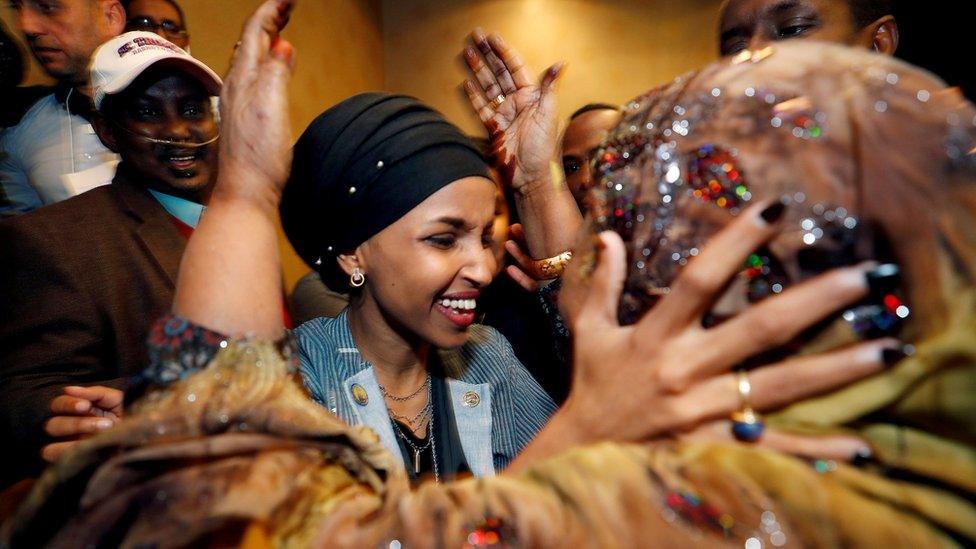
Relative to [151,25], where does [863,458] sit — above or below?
below

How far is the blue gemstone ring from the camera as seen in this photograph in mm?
607

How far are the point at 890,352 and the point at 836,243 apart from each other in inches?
4.5

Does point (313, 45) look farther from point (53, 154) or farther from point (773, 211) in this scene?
point (773, 211)

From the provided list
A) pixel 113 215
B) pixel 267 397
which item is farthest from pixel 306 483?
pixel 113 215

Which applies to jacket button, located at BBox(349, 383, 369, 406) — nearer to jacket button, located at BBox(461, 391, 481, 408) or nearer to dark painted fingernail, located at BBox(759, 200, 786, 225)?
jacket button, located at BBox(461, 391, 481, 408)

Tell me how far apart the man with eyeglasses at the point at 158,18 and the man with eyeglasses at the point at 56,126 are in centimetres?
38

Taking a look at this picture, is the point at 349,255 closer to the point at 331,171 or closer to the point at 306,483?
the point at 331,171

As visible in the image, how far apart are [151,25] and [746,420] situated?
2650mm

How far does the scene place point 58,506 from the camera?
25.2 inches

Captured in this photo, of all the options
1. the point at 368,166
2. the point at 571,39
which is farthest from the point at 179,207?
the point at 571,39

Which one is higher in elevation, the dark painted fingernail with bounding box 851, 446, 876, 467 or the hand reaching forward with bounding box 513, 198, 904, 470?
the hand reaching forward with bounding box 513, 198, 904, 470

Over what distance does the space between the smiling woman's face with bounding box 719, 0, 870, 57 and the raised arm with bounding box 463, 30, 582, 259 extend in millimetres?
643

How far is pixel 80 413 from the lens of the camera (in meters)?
1.17

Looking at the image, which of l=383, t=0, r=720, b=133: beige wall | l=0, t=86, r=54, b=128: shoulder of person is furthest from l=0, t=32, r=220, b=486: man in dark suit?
l=383, t=0, r=720, b=133: beige wall
